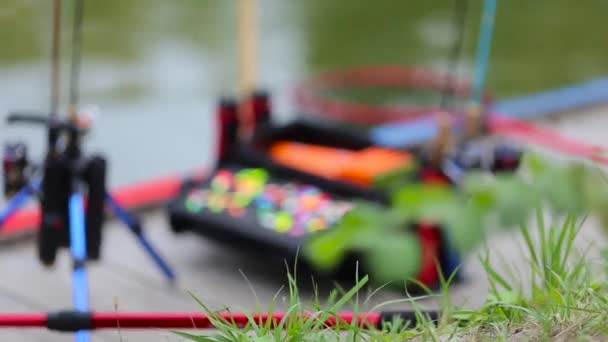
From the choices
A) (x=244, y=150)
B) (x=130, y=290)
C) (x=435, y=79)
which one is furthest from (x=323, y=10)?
(x=130, y=290)

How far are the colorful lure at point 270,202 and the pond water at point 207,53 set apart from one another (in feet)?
6.69

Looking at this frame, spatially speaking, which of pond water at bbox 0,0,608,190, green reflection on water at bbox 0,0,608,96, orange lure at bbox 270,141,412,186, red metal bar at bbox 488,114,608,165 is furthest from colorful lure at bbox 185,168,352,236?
green reflection on water at bbox 0,0,608,96

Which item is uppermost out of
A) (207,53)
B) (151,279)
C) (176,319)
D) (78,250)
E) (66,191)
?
(176,319)

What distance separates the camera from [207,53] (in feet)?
28.0

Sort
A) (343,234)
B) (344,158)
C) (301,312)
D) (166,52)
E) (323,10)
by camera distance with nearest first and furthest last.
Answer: (343,234) → (301,312) → (344,158) → (166,52) → (323,10)

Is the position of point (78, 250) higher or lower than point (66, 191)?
lower

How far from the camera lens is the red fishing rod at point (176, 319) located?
6.30 ft

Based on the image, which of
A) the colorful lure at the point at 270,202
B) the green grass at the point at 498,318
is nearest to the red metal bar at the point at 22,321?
the green grass at the point at 498,318

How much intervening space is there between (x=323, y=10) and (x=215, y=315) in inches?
339

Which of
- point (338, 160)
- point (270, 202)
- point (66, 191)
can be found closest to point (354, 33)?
point (338, 160)

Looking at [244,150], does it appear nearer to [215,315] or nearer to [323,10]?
[215,315]

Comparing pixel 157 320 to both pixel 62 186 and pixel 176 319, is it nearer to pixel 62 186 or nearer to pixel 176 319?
pixel 176 319

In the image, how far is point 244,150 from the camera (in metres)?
4.02

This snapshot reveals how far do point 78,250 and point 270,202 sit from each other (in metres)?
0.84
